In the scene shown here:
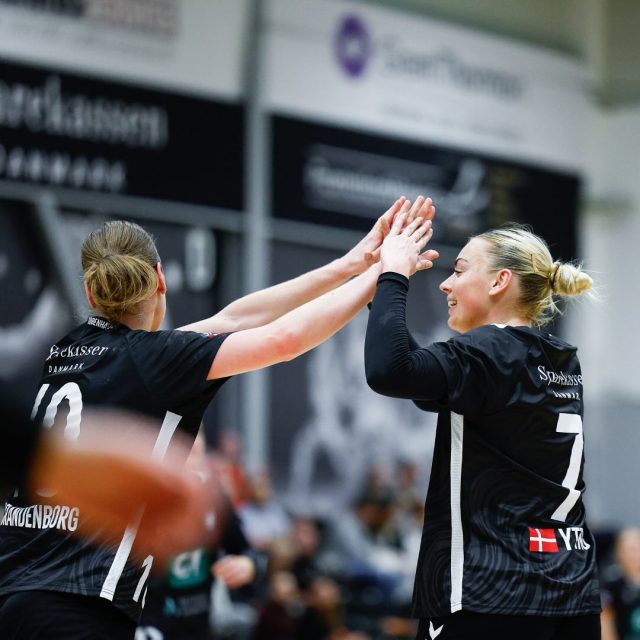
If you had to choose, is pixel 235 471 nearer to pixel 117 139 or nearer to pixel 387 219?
pixel 117 139

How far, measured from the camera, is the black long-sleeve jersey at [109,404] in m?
3.69

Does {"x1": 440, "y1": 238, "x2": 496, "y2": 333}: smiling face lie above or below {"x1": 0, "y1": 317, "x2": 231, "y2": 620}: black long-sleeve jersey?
above

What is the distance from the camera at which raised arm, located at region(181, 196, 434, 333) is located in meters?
4.40

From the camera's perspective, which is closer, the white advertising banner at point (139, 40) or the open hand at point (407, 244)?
the open hand at point (407, 244)

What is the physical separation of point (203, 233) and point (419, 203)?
9.57 metres

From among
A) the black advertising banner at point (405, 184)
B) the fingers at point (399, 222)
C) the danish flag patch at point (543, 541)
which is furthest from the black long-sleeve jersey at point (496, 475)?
the black advertising banner at point (405, 184)

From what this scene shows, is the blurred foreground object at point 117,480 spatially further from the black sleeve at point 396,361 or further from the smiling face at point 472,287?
the smiling face at point 472,287

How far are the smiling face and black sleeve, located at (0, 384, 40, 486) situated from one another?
2.31 m

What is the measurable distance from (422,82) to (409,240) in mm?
12083

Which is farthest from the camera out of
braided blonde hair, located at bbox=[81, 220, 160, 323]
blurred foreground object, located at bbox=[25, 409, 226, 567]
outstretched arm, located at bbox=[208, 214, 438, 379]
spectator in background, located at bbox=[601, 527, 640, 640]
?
spectator in background, located at bbox=[601, 527, 640, 640]

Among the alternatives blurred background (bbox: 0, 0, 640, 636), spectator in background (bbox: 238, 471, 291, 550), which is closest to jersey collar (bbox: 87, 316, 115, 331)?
blurred background (bbox: 0, 0, 640, 636)

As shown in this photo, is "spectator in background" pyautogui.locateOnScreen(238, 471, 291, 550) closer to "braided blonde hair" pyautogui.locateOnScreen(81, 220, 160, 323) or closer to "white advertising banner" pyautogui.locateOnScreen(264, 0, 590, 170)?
"white advertising banner" pyautogui.locateOnScreen(264, 0, 590, 170)

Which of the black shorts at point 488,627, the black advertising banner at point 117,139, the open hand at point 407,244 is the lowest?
the black shorts at point 488,627

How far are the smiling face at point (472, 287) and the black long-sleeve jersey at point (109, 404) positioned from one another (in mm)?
869
